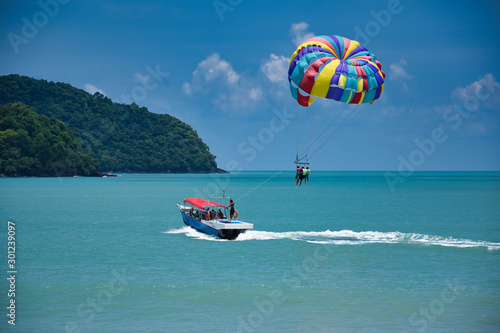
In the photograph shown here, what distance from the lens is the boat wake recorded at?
1260 inches

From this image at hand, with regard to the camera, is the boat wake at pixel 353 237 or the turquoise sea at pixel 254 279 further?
the boat wake at pixel 353 237

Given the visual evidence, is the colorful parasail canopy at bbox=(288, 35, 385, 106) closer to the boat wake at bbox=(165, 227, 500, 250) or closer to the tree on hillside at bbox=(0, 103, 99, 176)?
the boat wake at bbox=(165, 227, 500, 250)

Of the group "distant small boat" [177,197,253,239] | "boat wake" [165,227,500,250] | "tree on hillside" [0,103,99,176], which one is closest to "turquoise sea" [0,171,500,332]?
"boat wake" [165,227,500,250]

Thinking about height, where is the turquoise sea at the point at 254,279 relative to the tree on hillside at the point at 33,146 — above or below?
below

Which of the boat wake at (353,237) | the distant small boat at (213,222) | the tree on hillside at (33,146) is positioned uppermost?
the tree on hillside at (33,146)

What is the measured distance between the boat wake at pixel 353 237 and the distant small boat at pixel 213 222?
0.66m

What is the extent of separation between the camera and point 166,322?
1634 cm

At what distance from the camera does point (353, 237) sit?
113 ft

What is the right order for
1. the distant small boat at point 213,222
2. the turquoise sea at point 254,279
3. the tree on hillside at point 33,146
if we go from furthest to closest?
the tree on hillside at point 33,146 < the distant small boat at point 213,222 < the turquoise sea at point 254,279

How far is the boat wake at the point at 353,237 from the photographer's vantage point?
105 ft

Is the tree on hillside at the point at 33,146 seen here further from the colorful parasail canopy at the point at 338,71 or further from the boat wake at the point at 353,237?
the colorful parasail canopy at the point at 338,71

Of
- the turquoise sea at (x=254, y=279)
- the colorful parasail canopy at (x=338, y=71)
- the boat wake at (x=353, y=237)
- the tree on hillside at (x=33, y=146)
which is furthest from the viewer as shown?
the tree on hillside at (x=33, y=146)

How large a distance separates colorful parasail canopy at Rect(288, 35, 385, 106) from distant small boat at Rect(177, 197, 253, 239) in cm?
886

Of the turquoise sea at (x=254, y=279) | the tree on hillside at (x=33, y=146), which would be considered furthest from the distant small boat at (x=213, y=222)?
the tree on hillside at (x=33, y=146)
